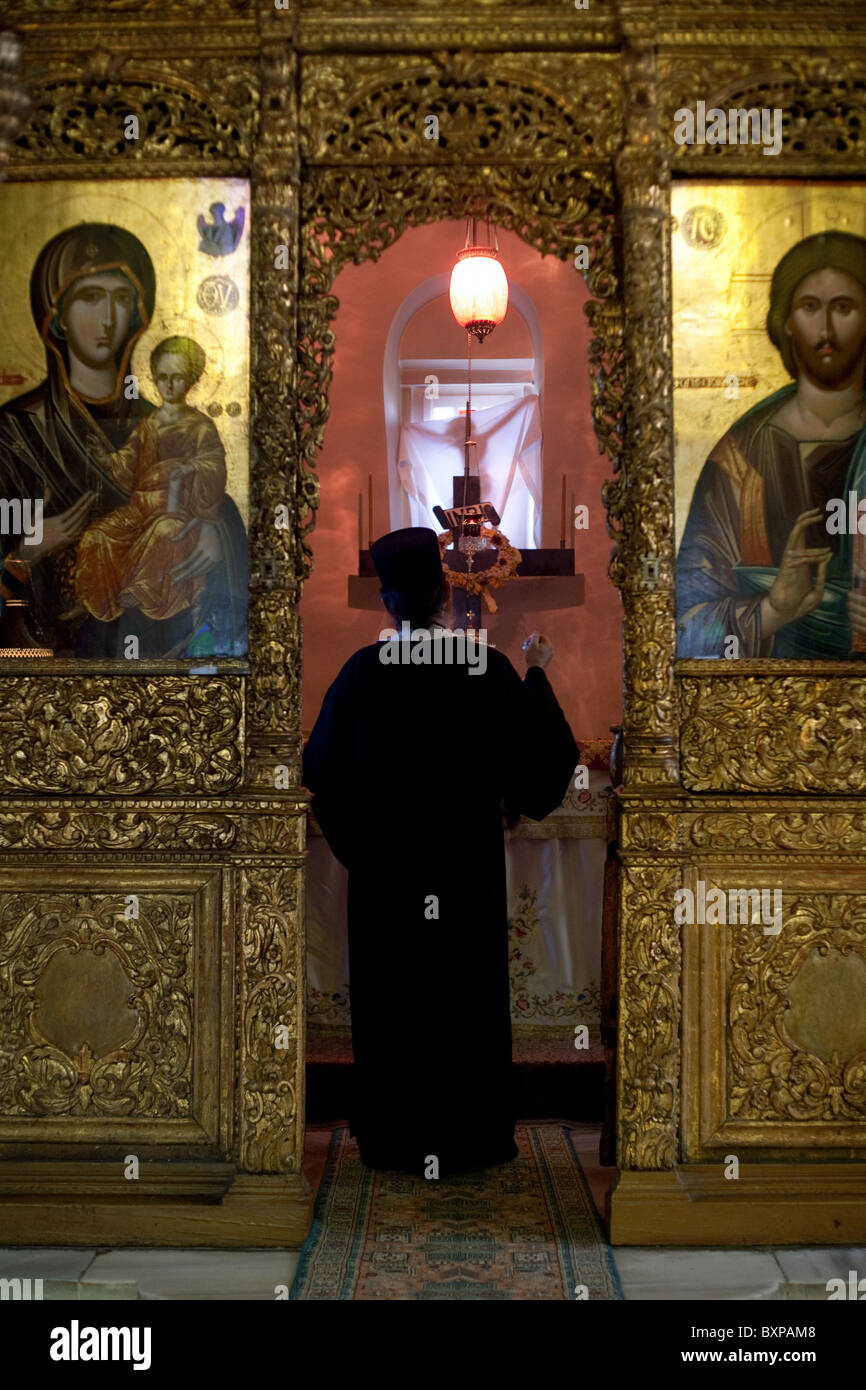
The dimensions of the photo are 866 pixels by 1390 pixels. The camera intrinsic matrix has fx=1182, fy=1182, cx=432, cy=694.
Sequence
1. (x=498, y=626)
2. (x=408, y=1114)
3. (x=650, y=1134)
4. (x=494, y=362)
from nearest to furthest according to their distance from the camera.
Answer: (x=650, y=1134) < (x=408, y=1114) < (x=498, y=626) < (x=494, y=362)

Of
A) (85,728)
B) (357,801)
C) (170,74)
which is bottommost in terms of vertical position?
(357,801)

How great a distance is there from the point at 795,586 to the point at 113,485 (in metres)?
2.15

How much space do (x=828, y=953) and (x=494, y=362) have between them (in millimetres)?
5535

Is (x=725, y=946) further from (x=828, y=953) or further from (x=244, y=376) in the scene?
(x=244, y=376)

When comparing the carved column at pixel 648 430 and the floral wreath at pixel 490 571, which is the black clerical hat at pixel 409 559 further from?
the floral wreath at pixel 490 571

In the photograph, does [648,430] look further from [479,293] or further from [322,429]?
[479,293]

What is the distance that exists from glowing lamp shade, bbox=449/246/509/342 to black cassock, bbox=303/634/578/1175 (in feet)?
10.1

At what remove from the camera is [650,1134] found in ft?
11.7

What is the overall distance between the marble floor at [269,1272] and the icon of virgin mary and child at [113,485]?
5.82 feet

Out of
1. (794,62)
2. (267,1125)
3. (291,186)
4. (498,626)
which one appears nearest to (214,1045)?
(267,1125)

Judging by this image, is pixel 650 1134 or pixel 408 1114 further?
pixel 408 1114

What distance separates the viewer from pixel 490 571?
5.89 meters

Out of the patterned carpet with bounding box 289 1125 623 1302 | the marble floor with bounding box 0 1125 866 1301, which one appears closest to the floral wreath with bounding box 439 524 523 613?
the patterned carpet with bounding box 289 1125 623 1302

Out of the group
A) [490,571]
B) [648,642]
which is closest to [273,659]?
[648,642]
